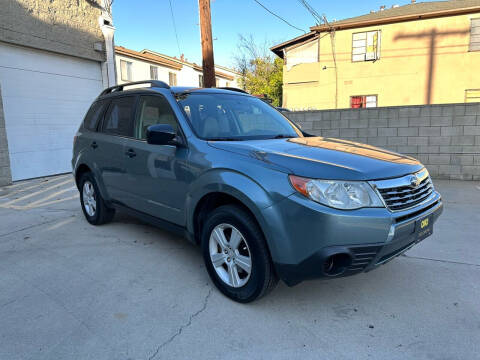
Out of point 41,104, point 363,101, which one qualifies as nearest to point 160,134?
point 41,104

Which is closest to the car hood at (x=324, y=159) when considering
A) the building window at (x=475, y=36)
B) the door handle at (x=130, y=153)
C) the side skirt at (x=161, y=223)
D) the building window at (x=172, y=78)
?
the side skirt at (x=161, y=223)

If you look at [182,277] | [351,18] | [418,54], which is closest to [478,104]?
[182,277]

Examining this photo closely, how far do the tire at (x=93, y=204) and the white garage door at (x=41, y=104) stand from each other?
16.1ft

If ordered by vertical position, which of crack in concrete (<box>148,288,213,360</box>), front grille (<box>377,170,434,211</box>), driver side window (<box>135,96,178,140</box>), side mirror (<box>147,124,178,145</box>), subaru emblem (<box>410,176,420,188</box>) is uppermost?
driver side window (<box>135,96,178,140</box>)

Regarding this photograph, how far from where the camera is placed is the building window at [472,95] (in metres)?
15.2

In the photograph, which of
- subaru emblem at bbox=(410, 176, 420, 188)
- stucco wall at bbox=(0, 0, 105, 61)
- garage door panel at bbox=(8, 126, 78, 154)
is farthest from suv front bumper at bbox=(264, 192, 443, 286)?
stucco wall at bbox=(0, 0, 105, 61)

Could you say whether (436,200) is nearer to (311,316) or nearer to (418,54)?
(311,316)

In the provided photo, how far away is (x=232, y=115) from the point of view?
355cm

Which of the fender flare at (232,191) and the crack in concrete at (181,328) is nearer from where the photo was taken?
the crack in concrete at (181,328)

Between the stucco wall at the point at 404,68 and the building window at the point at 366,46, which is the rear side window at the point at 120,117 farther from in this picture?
the building window at the point at 366,46

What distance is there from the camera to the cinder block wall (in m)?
7.32

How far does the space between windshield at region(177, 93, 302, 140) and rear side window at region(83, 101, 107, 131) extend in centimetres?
170

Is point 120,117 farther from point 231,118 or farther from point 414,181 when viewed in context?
point 414,181

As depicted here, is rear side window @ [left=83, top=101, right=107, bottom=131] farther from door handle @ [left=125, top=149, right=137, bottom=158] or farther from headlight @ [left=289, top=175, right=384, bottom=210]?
headlight @ [left=289, top=175, right=384, bottom=210]
